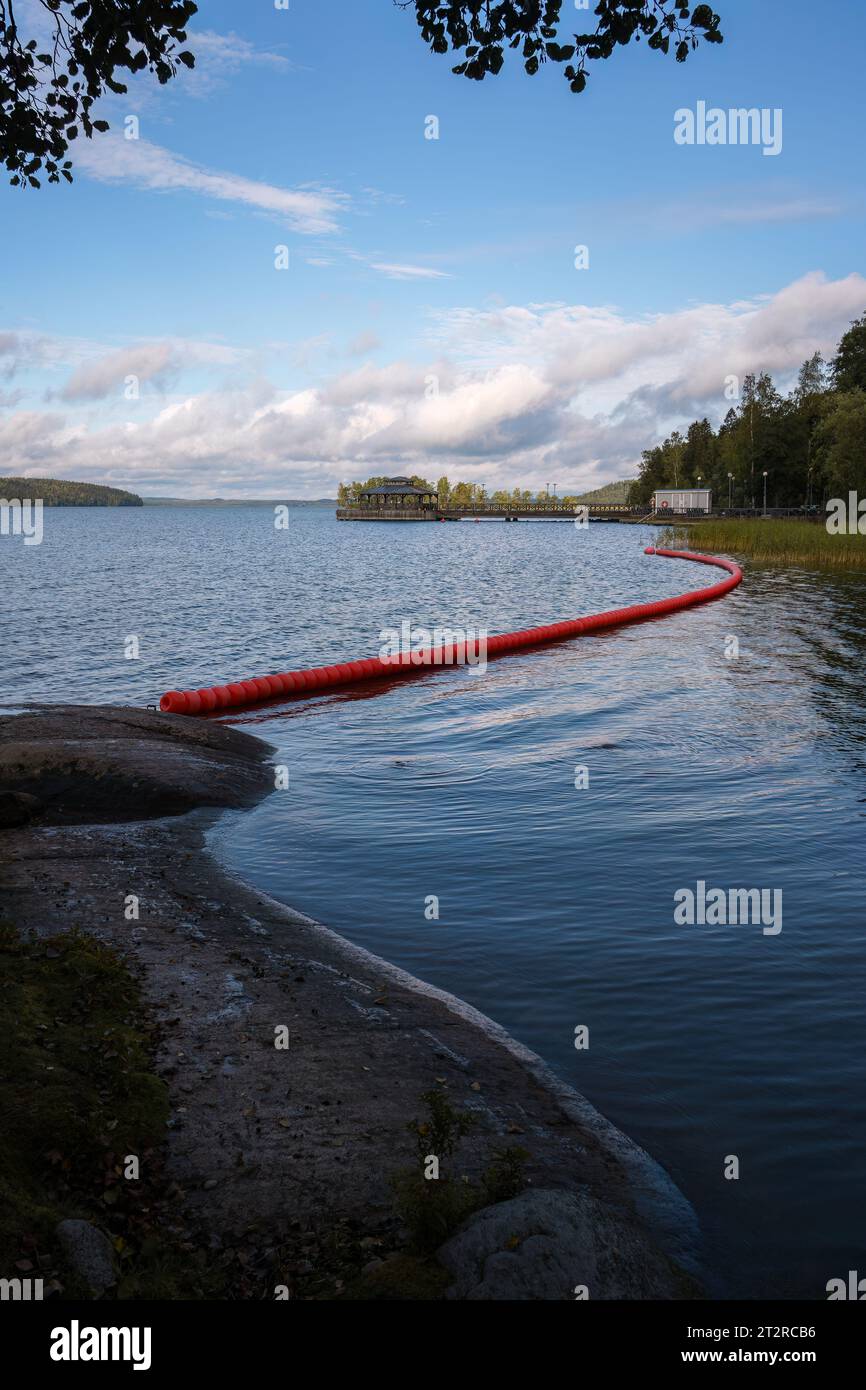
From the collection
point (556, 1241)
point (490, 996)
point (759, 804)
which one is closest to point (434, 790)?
point (759, 804)

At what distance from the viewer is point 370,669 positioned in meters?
30.4

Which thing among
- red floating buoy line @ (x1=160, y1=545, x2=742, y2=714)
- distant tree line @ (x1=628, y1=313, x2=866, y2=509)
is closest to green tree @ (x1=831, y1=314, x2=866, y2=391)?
distant tree line @ (x1=628, y1=313, x2=866, y2=509)

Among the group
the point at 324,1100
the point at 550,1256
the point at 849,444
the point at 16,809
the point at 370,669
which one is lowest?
the point at 324,1100

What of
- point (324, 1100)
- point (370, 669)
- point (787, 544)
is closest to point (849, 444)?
point (787, 544)

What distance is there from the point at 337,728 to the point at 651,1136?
1659 centimetres

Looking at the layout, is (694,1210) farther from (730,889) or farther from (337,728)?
(337,728)

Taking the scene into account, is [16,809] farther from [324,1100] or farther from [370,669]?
[370,669]

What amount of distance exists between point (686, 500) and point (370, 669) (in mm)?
164261

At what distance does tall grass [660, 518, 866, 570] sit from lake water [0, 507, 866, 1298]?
107 feet

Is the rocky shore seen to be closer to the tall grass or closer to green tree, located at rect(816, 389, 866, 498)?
the tall grass

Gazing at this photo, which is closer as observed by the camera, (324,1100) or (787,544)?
(324,1100)

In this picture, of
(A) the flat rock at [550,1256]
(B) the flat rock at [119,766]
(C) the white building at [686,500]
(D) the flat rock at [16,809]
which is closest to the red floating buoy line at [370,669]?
(B) the flat rock at [119,766]

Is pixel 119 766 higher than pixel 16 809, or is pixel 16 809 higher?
pixel 119 766

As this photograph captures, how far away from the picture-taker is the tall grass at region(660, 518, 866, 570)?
67.6 metres
